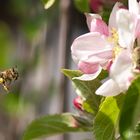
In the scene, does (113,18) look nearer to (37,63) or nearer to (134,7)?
(134,7)

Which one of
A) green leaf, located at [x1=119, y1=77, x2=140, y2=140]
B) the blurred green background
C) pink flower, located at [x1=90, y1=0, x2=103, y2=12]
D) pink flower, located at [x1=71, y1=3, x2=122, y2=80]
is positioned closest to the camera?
green leaf, located at [x1=119, y1=77, x2=140, y2=140]

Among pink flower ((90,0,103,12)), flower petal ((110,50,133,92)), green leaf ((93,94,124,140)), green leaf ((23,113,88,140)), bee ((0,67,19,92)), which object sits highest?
pink flower ((90,0,103,12))

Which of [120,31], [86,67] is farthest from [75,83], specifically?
[120,31]

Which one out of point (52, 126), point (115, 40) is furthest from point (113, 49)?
point (52, 126)

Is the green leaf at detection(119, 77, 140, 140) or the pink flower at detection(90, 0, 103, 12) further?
the pink flower at detection(90, 0, 103, 12)

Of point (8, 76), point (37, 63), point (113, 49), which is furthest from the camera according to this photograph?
point (37, 63)

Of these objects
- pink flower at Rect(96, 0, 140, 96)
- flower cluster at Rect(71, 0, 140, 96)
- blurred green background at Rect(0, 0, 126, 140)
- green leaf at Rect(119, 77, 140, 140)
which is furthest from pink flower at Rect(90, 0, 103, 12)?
blurred green background at Rect(0, 0, 126, 140)

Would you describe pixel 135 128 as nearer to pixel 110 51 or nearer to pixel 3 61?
pixel 110 51

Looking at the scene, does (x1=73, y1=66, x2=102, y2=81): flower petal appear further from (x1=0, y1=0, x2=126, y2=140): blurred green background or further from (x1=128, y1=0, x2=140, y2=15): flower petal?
(x1=0, y1=0, x2=126, y2=140): blurred green background

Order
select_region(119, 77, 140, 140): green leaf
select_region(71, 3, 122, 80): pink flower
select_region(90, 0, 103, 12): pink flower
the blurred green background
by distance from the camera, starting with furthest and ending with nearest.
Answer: the blurred green background
select_region(90, 0, 103, 12): pink flower
select_region(71, 3, 122, 80): pink flower
select_region(119, 77, 140, 140): green leaf
